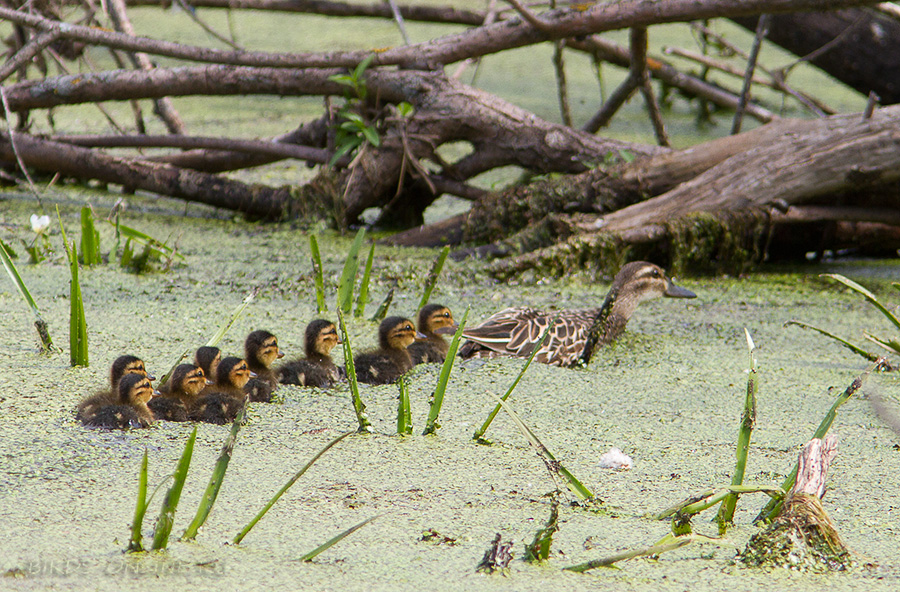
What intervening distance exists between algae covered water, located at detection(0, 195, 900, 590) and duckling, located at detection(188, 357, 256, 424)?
0.06m

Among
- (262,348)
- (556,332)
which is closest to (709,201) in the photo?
(556,332)

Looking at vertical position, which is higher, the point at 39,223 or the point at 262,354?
the point at 39,223

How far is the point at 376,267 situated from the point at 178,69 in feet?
5.37

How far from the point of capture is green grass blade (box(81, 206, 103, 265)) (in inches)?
133

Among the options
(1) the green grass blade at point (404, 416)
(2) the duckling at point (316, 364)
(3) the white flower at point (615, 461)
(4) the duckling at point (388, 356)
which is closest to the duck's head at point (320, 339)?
(2) the duckling at point (316, 364)

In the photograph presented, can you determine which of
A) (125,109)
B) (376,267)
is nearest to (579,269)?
(376,267)

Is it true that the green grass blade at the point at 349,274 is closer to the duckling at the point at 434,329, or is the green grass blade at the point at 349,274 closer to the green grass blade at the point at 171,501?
the duckling at the point at 434,329

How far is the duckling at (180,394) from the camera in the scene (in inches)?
87.1

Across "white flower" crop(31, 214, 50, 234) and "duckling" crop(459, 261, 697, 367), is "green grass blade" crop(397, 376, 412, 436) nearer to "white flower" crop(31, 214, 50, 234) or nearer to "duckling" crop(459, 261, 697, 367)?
"duckling" crop(459, 261, 697, 367)

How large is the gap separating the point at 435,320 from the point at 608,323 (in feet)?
2.00

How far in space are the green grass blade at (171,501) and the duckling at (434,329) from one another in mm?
1600

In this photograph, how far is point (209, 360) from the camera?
248 cm

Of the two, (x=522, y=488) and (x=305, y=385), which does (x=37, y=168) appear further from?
(x=522, y=488)

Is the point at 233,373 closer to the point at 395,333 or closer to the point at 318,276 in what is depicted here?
the point at 395,333
